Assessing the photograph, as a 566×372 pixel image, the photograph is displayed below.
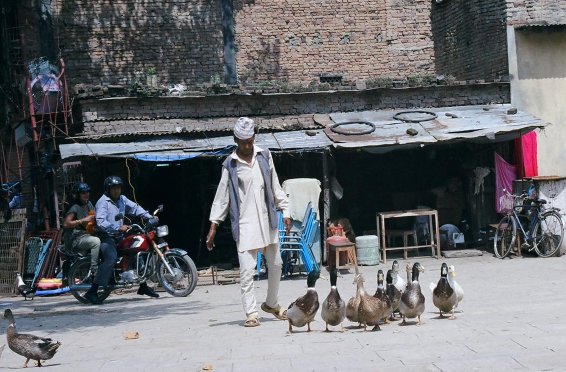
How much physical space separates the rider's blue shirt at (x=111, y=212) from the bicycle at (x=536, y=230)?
7.28 m

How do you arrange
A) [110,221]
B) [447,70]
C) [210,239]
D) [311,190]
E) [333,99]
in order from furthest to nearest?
[447,70], [333,99], [311,190], [110,221], [210,239]

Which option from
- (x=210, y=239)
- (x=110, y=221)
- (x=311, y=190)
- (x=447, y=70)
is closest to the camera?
(x=210, y=239)

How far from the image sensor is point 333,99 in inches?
693

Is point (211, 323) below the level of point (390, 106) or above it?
below

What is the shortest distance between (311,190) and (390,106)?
10.7ft

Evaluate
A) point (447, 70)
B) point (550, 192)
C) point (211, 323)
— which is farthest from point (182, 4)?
point (211, 323)

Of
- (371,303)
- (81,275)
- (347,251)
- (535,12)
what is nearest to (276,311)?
(371,303)

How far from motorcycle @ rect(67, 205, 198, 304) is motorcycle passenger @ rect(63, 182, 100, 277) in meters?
0.14

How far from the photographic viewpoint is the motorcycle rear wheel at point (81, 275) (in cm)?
1271

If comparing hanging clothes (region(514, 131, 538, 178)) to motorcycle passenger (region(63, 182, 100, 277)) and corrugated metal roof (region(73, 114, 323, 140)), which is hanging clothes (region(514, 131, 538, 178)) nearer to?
corrugated metal roof (region(73, 114, 323, 140))

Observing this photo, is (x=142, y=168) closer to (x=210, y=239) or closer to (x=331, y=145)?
(x=331, y=145)

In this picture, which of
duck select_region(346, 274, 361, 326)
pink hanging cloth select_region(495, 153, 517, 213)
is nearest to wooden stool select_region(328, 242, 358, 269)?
pink hanging cloth select_region(495, 153, 517, 213)

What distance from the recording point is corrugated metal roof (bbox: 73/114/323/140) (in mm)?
16234

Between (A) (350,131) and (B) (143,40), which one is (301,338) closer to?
(A) (350,131)
